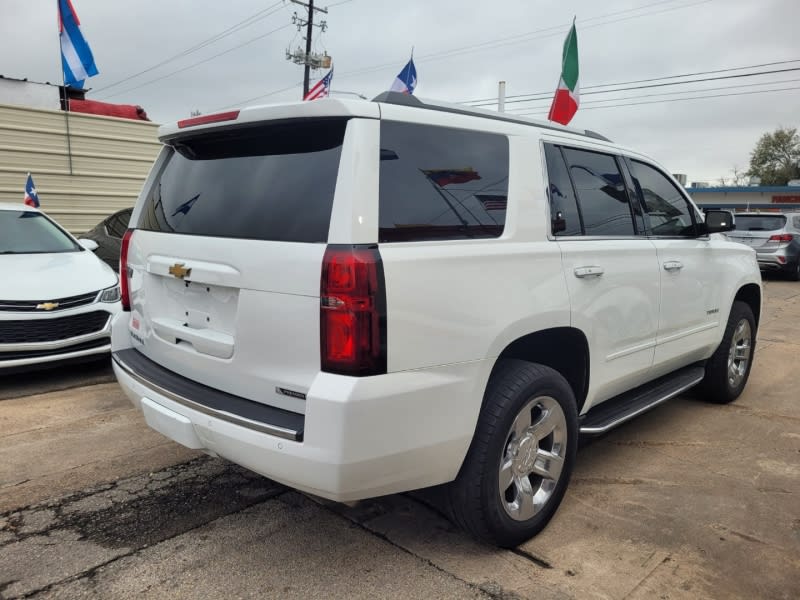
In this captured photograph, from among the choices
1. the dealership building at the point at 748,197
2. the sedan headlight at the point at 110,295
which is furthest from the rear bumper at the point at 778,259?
the dealership building at the point at 748,197

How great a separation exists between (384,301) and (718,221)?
304 centimetres

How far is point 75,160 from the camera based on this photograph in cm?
1127

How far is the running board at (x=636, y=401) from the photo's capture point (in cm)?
345

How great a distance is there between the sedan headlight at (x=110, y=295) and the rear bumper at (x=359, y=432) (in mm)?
3436

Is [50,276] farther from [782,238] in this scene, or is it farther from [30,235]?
[782,238]

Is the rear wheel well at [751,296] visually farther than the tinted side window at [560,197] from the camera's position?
Yes

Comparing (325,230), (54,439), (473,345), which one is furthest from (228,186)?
(54,439)

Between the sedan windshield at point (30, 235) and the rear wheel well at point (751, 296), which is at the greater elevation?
the sedan windshield at point (30, 235)

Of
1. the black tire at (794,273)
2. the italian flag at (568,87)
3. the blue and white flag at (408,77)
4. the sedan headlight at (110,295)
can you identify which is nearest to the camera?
the sedan headlight at (110,295)

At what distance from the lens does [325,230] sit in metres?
2.35

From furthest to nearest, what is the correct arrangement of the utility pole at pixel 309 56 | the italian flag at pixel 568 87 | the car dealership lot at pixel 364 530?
the utility pole at pixel 309 56 → the italian flag at pixel 568 87 → the car dealership lot at pixel 364 530

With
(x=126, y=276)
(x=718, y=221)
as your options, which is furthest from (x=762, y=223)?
(x=126, y=276)

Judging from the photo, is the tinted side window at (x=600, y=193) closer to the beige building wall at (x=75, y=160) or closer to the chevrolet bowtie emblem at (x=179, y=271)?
the chevrolet bowtie emblem at (x=179, y=271)

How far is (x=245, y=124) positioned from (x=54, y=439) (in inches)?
107
